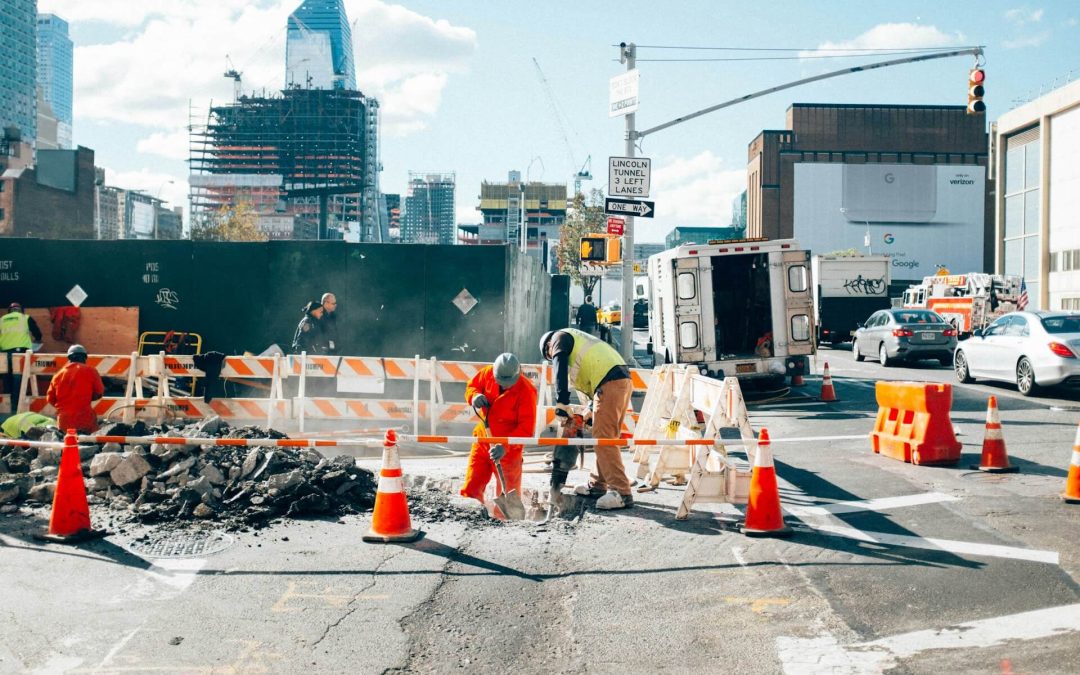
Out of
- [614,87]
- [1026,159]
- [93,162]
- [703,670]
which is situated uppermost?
[93,162]

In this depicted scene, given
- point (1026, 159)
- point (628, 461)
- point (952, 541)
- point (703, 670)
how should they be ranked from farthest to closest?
point (1026, 159), point (628, 461), point (952, 541), point (703, 670)

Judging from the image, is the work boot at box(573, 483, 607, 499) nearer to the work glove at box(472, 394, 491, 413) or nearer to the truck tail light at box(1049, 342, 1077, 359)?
the work glove at box(472, 394, 491, 413)

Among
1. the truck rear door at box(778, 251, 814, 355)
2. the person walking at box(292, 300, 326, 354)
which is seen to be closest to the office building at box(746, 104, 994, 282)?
the truck rear door at box(778, 251, 814, 355)

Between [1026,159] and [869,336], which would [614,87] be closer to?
[869,336]

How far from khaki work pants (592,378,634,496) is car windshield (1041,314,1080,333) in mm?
10890

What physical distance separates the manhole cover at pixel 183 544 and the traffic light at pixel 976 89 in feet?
58.4

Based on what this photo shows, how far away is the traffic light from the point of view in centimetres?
1961

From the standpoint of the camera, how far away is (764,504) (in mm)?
7535

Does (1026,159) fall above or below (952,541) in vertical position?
above

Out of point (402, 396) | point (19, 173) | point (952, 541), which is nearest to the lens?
point (952, 541)

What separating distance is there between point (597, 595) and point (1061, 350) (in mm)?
12847

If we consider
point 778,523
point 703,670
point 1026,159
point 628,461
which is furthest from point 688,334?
point 1026,159

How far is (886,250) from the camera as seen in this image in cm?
9775

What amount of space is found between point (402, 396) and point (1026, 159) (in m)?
62.0
